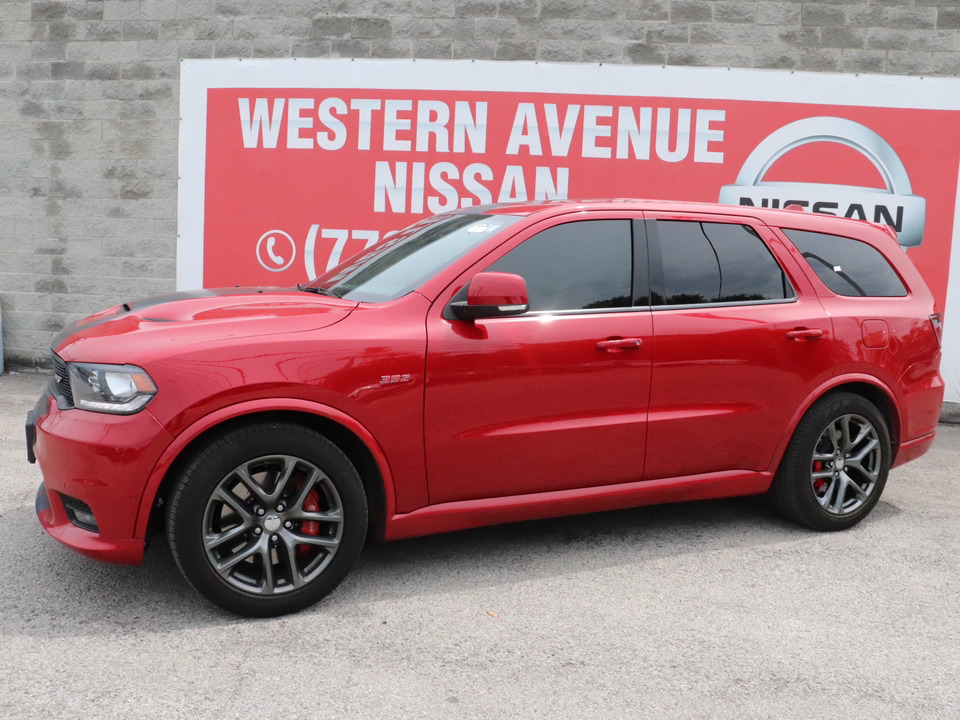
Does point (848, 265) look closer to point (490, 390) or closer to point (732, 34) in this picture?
point (490, 390)

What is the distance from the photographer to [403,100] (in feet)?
27.8

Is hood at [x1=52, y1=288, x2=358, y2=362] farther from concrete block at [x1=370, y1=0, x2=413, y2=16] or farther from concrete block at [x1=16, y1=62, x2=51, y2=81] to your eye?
concrete block at [x1=16, y1=62, x2=51, y2=81]

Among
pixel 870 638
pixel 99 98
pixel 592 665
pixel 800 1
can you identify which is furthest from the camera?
pixel 99 98

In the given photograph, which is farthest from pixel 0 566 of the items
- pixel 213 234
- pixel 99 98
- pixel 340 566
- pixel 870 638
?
pixel 99 98

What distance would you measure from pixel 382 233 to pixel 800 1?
4316 millimetres

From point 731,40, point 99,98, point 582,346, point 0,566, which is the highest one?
point 731,40

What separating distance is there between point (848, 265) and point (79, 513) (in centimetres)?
398

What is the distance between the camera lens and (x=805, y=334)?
15.2ft

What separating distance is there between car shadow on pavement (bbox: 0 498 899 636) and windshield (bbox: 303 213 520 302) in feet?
4.14

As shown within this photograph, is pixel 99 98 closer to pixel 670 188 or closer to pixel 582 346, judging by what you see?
pixel 670 188

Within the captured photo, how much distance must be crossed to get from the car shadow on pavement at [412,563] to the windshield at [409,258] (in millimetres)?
1260

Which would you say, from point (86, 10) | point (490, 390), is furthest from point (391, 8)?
point (490, 390)

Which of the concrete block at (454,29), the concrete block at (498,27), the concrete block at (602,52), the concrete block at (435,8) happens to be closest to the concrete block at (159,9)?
the concrete block at (435,8)

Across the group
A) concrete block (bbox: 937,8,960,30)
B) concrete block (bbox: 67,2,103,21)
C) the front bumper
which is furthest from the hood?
concrete block (bbox: 937,8,960,30)
